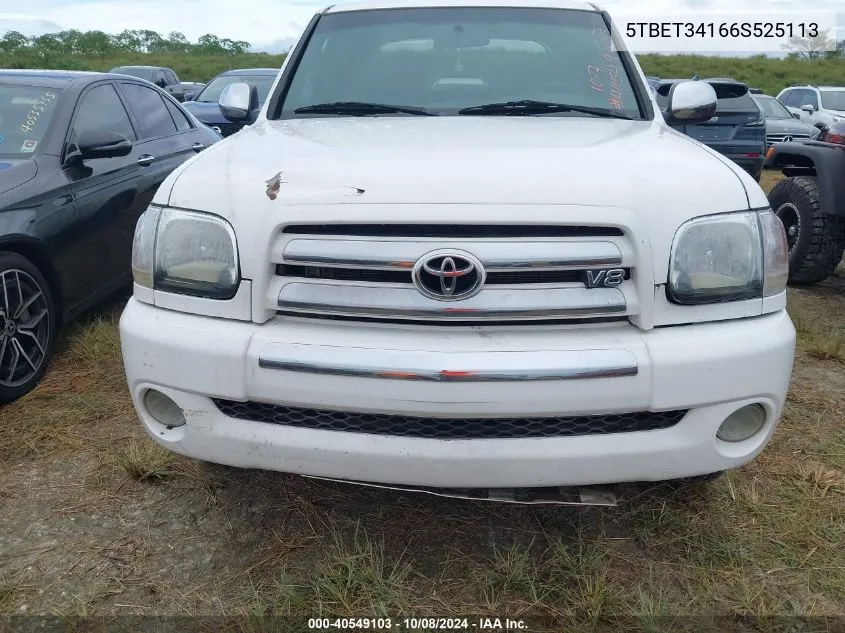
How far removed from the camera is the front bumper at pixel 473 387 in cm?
170

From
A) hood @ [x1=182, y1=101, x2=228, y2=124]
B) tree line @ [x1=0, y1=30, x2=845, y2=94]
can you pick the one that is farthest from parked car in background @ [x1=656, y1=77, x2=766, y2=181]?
tree line @ [x1=0, y1=30, x2=845, y2=94]

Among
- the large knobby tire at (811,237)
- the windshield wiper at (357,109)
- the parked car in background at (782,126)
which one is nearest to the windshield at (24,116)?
the windshield wiper at (357,109)

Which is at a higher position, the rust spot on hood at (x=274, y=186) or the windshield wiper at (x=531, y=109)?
the rust spot on hood at (x=274, y=186)

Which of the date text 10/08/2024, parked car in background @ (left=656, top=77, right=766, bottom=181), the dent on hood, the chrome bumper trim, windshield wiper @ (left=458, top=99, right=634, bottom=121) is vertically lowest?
parked car in background @ (left=656, top=77, right=766, bottom=181)

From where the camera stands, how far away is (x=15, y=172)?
329cm

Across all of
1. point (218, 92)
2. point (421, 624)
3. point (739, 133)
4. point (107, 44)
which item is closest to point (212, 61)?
point (107, 44)

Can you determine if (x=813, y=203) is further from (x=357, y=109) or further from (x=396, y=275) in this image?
(x=396, y=275)

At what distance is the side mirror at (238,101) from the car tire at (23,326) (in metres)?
1.16

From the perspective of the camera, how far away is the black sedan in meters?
3.15

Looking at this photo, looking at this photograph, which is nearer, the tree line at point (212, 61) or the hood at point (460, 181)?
the hood at point (460, 181)

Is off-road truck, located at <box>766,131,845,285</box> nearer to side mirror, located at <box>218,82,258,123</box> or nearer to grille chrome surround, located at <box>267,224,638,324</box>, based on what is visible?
grille chrome surround, located at <box>267,224,638,324</box>

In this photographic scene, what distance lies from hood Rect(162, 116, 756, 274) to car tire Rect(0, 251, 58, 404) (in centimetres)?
142

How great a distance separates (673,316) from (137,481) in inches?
75.5

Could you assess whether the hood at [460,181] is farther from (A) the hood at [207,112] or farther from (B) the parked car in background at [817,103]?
(B) the parked car in background at [817,103]
